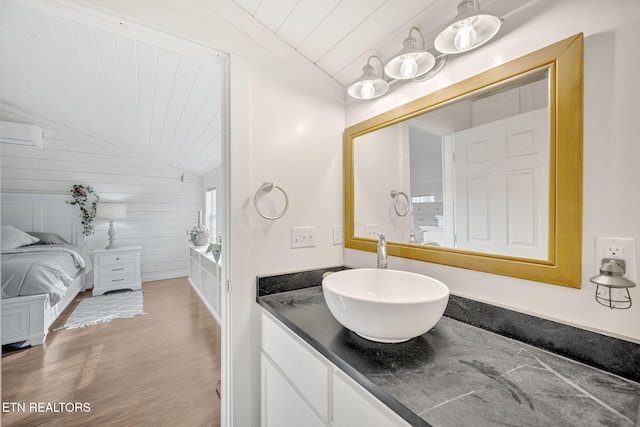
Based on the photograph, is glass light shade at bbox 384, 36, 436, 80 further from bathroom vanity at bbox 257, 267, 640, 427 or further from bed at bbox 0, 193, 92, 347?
bed at bbox 0, 193, 92, 347

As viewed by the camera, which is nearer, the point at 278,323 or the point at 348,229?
the point at 278,323

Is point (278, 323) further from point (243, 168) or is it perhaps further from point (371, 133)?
point (371, 133)

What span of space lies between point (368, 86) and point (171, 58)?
1326 millimetres

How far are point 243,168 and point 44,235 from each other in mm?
4213

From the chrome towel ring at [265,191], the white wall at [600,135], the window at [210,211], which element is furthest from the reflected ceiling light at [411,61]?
the window at [210,211]

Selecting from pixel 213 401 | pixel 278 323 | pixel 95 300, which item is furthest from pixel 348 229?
pixel 95 300

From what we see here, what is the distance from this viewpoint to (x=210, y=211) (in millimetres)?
4996

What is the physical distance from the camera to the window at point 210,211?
191 inches

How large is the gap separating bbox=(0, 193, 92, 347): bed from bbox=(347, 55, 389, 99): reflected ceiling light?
11.0 feet

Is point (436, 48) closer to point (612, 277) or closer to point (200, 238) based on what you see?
point (612, 277)

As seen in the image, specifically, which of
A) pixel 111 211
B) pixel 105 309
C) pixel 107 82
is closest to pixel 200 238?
pixel 111 211

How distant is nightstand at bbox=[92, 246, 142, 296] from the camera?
392 cm

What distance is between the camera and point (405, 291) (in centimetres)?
110

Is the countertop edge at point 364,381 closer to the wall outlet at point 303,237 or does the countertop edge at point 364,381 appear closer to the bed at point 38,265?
the wall outlet at point 303,237
